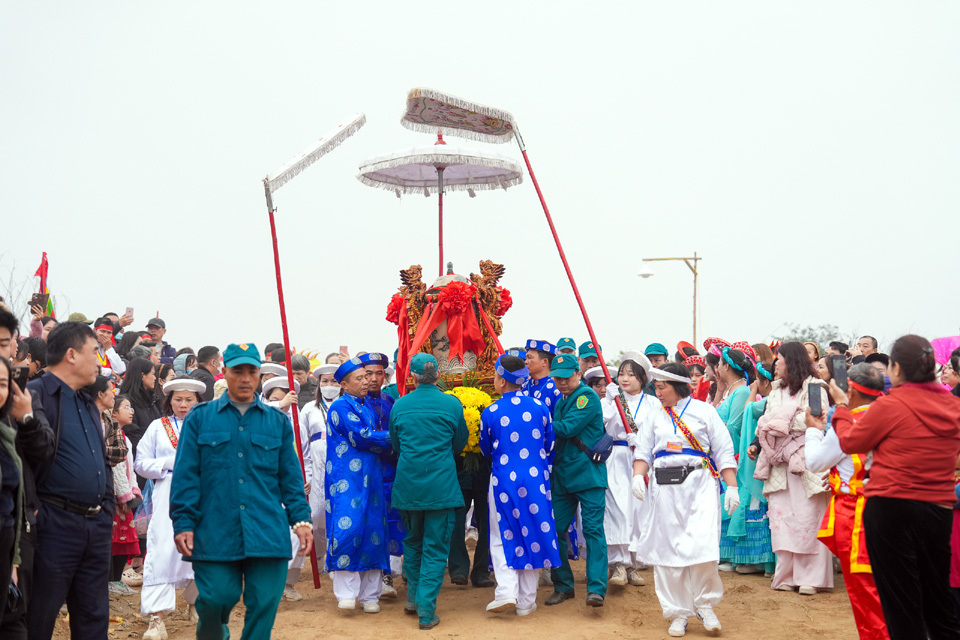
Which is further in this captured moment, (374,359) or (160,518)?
(374,359)

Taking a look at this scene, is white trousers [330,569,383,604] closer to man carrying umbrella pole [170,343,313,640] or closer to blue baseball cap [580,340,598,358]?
man carrying umbrella pole [170,343,313,640]

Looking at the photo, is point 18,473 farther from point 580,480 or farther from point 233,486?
point 580,480

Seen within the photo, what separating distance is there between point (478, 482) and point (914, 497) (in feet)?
12.5

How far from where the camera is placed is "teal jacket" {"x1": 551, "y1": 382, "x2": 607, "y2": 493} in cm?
700

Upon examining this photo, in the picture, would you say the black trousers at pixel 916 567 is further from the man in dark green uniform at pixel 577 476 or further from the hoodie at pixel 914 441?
the man in dark green uniform at pixel 577 476

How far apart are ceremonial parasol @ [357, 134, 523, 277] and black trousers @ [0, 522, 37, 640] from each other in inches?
193

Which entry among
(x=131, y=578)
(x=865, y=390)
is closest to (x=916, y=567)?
(x=865, y=390)

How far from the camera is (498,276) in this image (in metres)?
→ 8.16

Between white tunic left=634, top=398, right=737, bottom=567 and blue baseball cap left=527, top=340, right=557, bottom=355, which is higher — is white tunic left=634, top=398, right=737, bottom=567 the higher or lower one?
the lower one

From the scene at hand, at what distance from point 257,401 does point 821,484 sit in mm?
4791

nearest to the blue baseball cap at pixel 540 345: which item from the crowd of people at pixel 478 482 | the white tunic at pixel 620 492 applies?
the crowd of people at pixel 478 482

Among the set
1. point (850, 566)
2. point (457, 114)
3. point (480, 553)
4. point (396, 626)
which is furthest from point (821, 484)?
point (457, 114)

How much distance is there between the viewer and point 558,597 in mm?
7090

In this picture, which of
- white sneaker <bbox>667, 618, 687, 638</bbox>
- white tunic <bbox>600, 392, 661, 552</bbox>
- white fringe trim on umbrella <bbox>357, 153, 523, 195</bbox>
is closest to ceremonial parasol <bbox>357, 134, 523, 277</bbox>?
white fringe trim on umbrella <bbox>357, 153, 523, 195</bbox>
